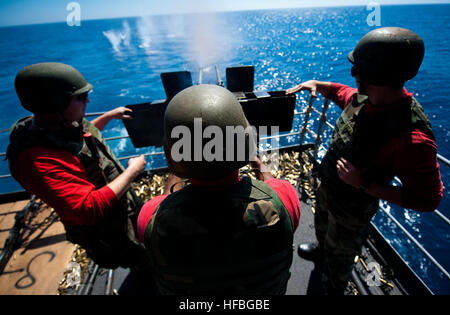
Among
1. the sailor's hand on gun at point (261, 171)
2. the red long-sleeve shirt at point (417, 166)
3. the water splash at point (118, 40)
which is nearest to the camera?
the red long-sleeve shirt at point (417, 166)

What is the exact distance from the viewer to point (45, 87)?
1.95m

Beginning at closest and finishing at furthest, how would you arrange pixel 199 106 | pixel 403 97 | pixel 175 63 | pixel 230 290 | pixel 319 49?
pixel 199 106 → pixel 230 290 → pixel 403 97 → pixel 175 63 → pixel 319 49

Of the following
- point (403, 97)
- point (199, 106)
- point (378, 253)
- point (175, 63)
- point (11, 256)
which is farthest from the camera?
point (175, 63)

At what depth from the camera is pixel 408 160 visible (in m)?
1.79

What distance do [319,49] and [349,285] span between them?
45.0m

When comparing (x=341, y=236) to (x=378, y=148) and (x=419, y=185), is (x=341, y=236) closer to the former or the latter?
(x=419, y=185)

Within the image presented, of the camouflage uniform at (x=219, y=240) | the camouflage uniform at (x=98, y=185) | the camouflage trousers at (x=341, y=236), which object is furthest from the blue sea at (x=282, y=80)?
the camouflage uniform at (x=98, y=185)

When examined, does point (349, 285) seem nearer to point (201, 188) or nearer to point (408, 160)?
point (408, 160)

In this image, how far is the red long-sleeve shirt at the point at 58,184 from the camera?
1767 mm

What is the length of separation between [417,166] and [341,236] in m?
1.39

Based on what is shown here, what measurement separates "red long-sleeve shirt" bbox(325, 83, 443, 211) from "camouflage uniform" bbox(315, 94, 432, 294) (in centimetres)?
9

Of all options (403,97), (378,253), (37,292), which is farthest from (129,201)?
(378,253)

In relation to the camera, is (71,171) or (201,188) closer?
(201,188)

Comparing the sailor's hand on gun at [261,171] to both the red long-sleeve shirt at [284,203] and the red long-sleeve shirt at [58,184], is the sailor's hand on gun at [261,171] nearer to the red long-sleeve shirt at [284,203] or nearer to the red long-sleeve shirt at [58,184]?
the red long-sleeve shirt at [284,203]
